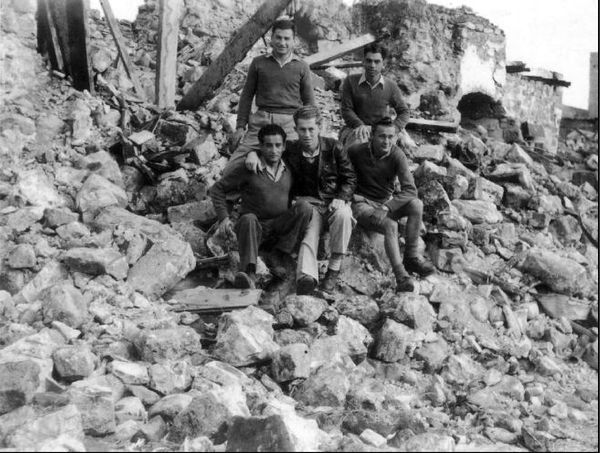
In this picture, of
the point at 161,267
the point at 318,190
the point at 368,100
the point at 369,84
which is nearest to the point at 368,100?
the point at 368,100

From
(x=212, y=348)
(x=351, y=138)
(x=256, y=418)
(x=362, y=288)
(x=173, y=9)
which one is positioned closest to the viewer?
(x=256, y=418)

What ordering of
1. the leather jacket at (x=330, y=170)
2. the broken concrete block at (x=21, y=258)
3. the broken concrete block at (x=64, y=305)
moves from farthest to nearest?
1. the leather jacket at (x=330, y=170)
2. the broken concrete block at (x=21, y=258)
3. the broken concrete block at (x=64, y=305)

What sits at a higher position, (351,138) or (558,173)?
(351,138)

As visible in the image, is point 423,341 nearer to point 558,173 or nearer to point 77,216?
point 77,216

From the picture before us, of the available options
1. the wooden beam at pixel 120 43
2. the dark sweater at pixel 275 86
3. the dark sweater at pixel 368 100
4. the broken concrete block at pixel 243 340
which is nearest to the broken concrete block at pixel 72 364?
the broken concrete block at pixel 243 340

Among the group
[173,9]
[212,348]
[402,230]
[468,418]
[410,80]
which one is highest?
[173,9]

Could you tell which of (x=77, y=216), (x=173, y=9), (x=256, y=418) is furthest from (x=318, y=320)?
(x=173, y=9)

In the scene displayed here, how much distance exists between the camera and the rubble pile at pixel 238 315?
9.82 ft

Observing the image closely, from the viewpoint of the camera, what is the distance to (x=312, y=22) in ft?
27.7

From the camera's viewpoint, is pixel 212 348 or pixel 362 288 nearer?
pixel 212 348

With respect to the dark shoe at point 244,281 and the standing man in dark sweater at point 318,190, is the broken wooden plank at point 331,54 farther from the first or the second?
the dark shoe at point 244,281

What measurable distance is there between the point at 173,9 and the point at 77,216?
3.08 m

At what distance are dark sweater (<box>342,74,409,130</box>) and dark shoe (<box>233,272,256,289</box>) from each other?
177 centimetres

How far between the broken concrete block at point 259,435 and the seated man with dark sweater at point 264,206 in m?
1.63
